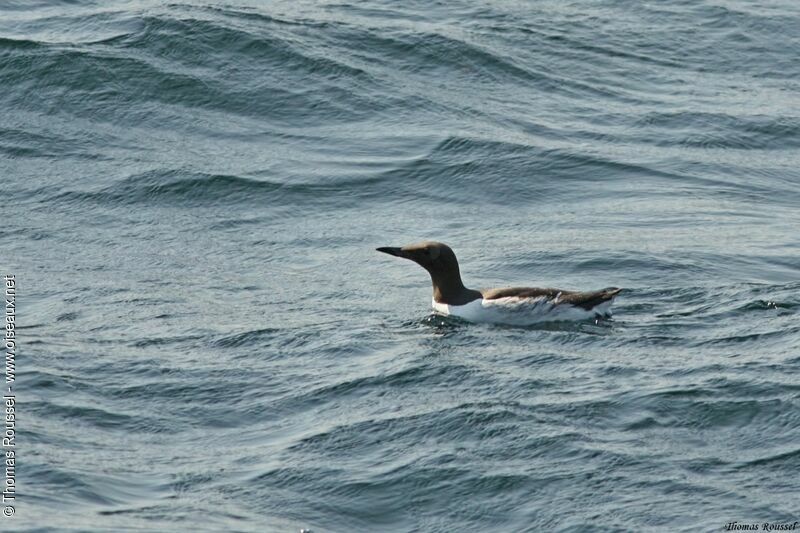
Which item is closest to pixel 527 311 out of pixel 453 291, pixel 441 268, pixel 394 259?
pixel 453 291

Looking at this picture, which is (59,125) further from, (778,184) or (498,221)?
(778,184)

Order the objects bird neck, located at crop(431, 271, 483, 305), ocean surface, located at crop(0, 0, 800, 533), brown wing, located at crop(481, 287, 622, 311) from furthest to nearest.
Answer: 1. bird neck, located at crop(431, 271, 483, 305)
2. brown wing, located at crop(481, 287, 622, 311)
3. ocean surface, located at crop(0, 0, 800, 533)

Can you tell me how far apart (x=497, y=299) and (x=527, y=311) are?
12.1 inches

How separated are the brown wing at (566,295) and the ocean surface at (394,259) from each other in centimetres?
31

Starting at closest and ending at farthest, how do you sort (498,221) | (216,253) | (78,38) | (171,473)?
(171,473) → (216,253) → (498,221) → (78,38)

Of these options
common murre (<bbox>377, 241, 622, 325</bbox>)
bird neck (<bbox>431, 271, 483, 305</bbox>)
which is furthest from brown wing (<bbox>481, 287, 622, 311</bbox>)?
bird neck (<bbox>431, 271, 483, 305</bbox>)

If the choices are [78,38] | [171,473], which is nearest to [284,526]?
[171,473]

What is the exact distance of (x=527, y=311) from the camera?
49.7 feet

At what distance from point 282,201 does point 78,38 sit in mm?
5887

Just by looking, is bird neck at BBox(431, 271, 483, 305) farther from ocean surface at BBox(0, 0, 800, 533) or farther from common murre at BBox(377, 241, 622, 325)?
ocean surface at BBox(0, 0, 800, 533)

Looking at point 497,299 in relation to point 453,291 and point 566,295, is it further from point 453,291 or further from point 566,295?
point 566,295

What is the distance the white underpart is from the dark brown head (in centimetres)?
19

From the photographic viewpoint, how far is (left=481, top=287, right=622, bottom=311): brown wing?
15.0 metres

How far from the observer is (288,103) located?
22062 millimetres
